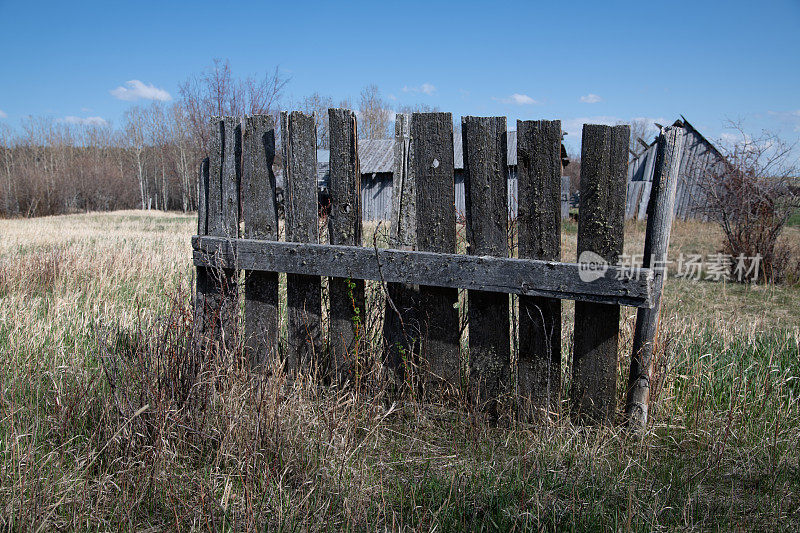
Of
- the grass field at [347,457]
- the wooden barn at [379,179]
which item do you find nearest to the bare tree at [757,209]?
the grass field at [347,457]

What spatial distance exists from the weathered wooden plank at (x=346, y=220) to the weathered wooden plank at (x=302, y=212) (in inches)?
4.5

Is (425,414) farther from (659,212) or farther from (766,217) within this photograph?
(766,217)

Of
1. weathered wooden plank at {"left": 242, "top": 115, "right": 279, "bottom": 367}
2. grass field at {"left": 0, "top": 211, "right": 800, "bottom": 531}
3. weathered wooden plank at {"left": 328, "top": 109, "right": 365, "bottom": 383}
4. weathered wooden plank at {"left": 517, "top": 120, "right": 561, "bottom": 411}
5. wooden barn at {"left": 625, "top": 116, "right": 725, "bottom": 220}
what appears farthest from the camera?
wooden barn at {"left": 625, "top": 116, "right": 725, "bottom": 220}

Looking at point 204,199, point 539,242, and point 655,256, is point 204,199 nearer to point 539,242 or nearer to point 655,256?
point 539,242

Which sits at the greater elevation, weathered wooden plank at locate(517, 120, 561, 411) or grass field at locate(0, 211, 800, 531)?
weathered wooden plank at locate(517, 120, 561, 411)

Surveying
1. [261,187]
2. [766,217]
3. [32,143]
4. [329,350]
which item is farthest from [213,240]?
[32,143]

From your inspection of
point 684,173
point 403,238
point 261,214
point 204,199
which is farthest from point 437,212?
point 684,173

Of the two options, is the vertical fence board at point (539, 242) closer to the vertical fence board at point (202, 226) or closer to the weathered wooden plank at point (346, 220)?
the weathered wooden plank at point (346, 220)

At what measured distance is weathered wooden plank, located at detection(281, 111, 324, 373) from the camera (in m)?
3.18

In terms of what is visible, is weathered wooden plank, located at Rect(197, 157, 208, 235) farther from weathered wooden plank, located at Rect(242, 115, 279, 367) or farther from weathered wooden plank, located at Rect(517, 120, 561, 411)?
weathered wooden plank, located at Rect(517, 120, 561, 411)

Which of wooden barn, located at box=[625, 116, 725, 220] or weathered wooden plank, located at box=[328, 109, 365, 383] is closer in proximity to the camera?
weathered wooden plank, located at box=[328, 109, 365, 383]

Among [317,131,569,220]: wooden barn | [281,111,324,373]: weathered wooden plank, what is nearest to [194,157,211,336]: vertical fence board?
[281,111,324,373]: weathered wooden plank

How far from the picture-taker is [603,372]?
290 centimetres

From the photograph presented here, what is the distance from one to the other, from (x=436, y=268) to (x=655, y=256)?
1.17m
